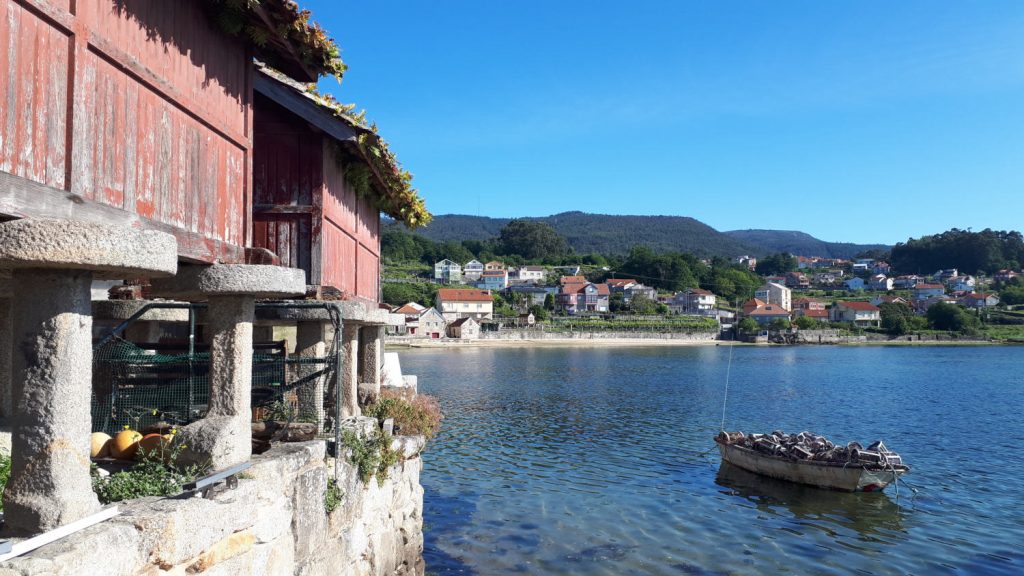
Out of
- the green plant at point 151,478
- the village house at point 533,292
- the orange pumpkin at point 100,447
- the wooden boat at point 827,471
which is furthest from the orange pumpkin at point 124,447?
the village house at point 533,292

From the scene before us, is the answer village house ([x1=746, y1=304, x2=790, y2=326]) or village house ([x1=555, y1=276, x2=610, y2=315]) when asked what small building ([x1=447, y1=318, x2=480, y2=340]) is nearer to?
village house ([x1=555, y1=276, x2=610, y2=315])

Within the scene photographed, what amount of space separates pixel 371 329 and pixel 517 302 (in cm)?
14928

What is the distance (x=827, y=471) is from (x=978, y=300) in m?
185

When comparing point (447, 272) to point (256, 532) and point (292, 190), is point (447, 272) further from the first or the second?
point (256, 532)

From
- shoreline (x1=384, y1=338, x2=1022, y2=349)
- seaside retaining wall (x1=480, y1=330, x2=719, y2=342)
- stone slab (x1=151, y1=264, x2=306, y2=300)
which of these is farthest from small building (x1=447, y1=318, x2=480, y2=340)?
stone slab (x1=151, y1=264, x2=306, y2=300)

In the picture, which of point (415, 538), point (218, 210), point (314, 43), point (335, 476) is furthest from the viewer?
point (415, 538)

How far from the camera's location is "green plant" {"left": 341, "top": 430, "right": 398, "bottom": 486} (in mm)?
8594

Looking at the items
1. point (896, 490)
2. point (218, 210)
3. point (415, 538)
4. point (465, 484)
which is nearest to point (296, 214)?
point (218, 210)

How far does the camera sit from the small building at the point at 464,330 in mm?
117688

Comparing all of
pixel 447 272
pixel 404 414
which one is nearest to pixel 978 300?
pixel 447 272

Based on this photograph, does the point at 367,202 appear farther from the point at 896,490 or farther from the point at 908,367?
the point at 908,367

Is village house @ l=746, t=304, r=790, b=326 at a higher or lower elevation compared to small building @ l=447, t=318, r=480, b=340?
higher

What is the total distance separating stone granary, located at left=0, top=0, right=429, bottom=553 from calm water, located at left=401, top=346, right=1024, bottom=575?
302 inches

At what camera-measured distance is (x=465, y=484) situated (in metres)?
19.9
